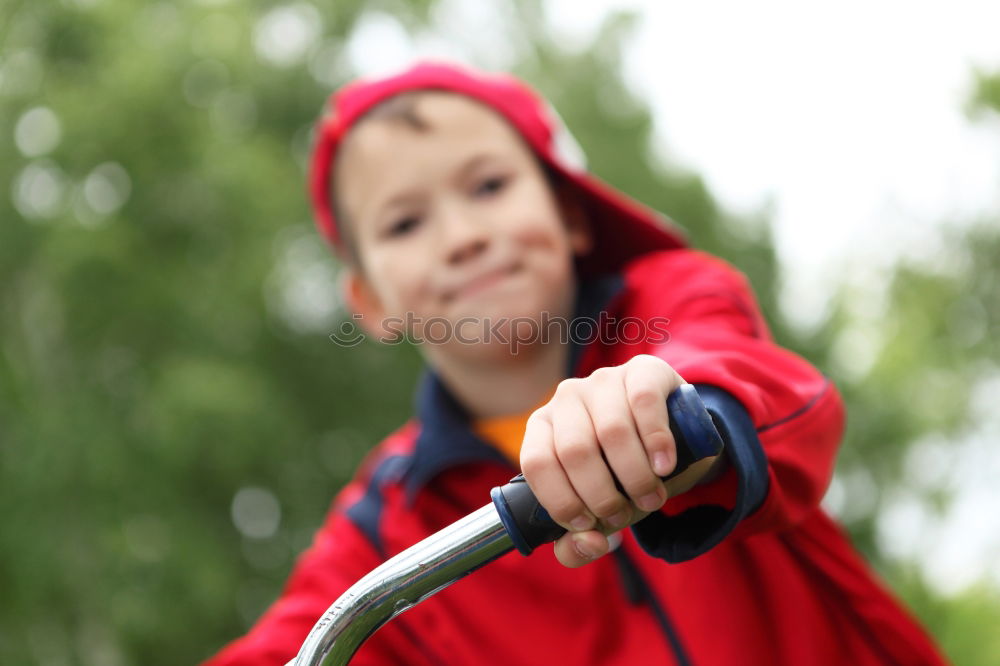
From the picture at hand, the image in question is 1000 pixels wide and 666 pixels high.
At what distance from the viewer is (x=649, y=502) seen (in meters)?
0.78

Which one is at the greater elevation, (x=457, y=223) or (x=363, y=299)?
(x=457, y=223)

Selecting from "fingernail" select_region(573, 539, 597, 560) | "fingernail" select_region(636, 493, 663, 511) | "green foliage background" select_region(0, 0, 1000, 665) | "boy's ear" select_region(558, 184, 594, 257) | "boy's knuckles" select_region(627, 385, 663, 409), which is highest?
"boy's knuckles" select_region(627, 385, 663, 409)

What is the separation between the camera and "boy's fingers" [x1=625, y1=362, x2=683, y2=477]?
74cm

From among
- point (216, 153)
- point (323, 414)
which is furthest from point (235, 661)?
point (323, 414)

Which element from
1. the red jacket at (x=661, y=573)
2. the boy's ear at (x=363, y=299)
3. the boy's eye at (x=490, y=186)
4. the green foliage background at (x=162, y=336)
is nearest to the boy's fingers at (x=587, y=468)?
the red jacket at (x=661, y=573)

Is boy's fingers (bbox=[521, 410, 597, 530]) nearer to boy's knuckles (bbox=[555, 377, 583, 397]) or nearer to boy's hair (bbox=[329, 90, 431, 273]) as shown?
boy's knuckles (bbox=[555, 377, 583, 397])

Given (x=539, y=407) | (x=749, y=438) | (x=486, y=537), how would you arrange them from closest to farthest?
(x=486, y=537) < (x=749, y=438) < (x=539, y=407)

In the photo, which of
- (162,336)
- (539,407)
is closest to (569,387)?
(539,407)

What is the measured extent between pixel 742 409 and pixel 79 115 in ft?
17.8

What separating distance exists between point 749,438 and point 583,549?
23 centimetres

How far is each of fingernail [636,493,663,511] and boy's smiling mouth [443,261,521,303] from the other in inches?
36.2

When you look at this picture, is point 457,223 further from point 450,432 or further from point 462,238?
point 450,432

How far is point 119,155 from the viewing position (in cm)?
595

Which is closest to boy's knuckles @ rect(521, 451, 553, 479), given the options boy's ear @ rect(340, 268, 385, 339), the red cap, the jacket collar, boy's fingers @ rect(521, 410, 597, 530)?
boy's fingers @ rect(521, 410, 597, 530)
